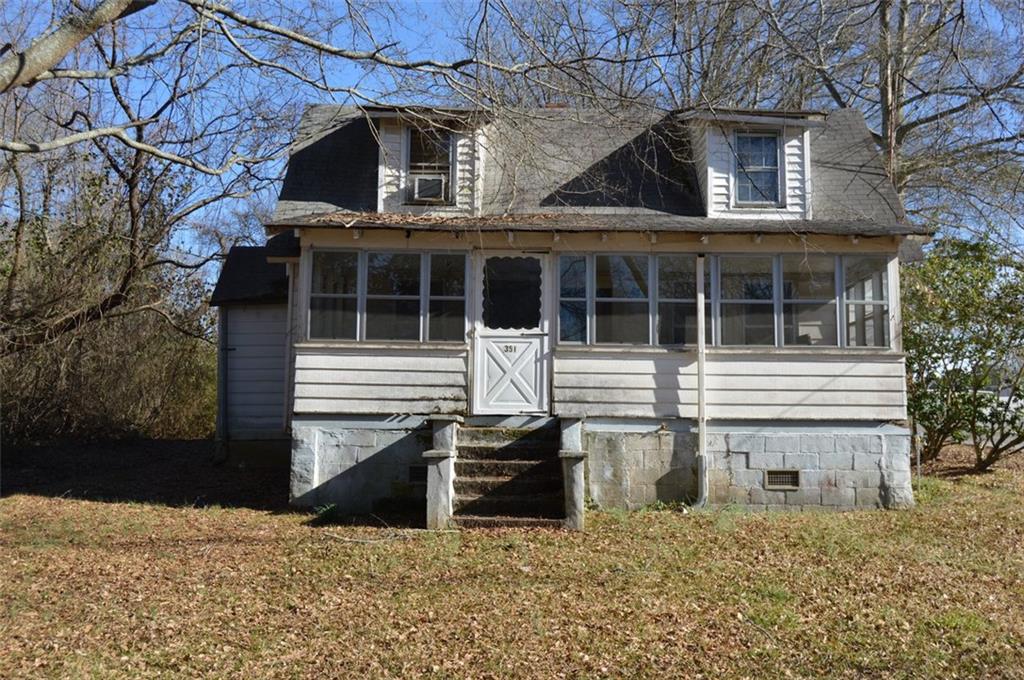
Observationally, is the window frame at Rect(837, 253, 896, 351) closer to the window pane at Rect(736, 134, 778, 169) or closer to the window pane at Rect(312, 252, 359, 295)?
the window pane at Rect(736, 134, 778, 169)

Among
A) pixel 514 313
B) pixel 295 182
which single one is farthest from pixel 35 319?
pixel 514 313

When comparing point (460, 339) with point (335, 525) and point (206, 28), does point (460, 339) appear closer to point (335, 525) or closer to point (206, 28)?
point (335, 525)

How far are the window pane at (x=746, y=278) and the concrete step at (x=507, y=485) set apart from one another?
3.56 m

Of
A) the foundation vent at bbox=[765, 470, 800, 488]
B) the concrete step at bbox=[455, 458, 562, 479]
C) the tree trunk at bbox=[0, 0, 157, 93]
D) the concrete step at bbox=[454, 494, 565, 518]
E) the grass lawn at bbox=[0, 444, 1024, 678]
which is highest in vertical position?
the tree trunk at bbox=[0, 0, 157, 93]

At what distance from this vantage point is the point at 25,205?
1357 cm

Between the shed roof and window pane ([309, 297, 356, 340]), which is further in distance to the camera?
the shed roof

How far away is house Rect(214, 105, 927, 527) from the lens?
10727 mm

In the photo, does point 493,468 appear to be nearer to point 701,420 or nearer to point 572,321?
point 572,321

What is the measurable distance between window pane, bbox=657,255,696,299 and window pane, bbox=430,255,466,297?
8.83 ft

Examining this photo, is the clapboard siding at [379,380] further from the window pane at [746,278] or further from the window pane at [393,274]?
the window pane at [746,278]

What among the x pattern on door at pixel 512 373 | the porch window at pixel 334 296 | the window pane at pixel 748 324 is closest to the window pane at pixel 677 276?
the window pane at pixel 748 324

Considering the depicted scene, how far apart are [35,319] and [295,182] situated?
19.3 feet

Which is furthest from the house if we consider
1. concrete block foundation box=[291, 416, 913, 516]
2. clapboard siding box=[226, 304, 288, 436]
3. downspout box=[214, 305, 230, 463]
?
downspout box=[214, 305, 230, 463]

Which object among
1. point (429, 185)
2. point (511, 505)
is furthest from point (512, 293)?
point (511, 505)
